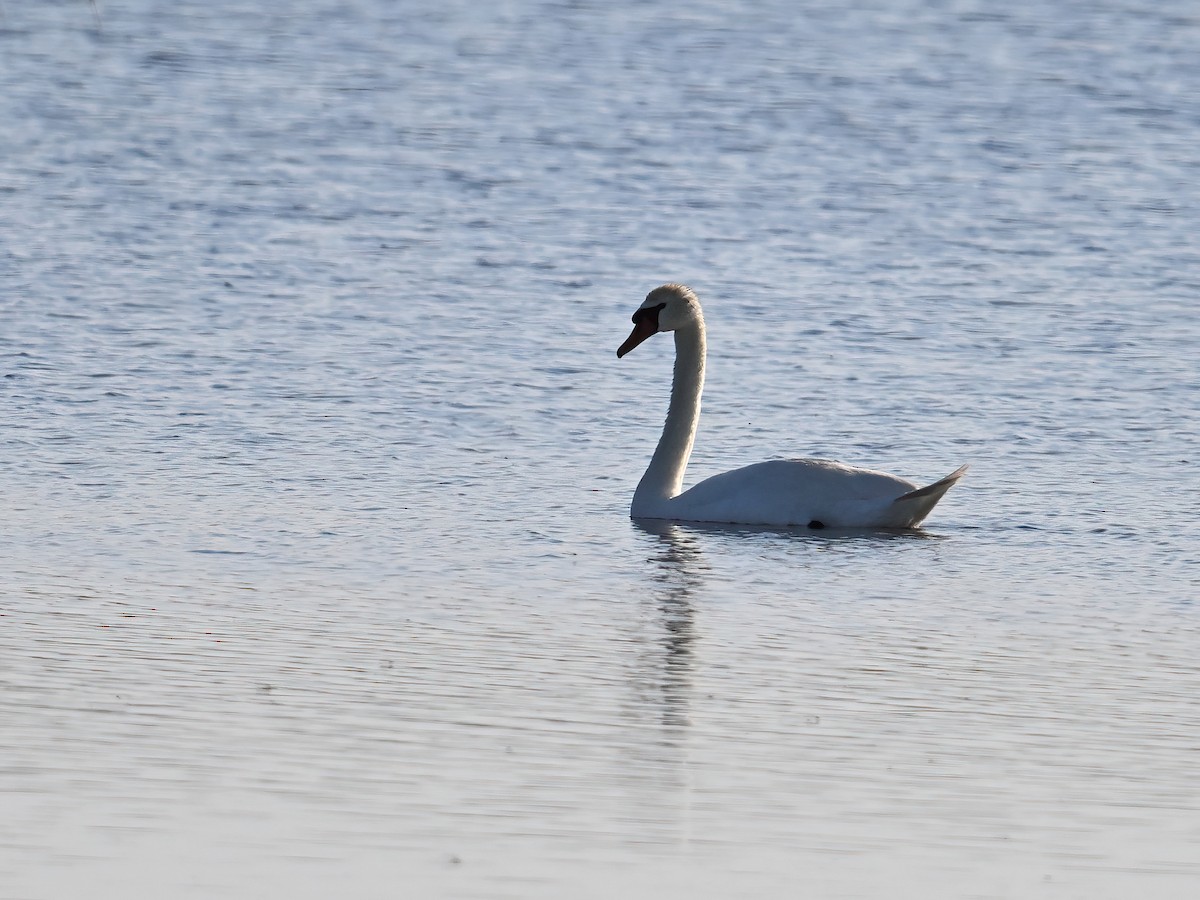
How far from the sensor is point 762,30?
93.8ft

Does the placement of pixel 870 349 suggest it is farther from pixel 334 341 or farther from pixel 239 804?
pixel 239 804

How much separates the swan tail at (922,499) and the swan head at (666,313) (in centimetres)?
181

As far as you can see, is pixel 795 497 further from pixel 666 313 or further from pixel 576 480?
pixel 666 313

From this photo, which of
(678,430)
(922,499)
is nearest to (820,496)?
(922,499)

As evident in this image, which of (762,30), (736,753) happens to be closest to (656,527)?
(736,753)

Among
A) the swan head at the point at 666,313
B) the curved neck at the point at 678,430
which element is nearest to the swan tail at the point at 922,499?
the curved neck at the point at 678,430

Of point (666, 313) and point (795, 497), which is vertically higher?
point (666, 313)

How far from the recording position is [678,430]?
11.0 metres

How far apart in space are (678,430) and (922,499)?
148cm

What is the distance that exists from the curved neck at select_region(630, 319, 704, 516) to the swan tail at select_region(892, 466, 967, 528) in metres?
1.08

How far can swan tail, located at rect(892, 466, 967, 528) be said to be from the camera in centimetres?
983

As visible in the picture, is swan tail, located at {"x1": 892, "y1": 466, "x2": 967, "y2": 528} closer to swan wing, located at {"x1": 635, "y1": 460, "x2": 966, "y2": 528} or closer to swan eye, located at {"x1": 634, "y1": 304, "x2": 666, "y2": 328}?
swan wing, located at {"x1": 635, "y1": 460, "x2": 966, "y2": 528}

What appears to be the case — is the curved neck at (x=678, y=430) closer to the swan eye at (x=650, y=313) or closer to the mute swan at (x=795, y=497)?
the mute swan at (x=795, y=497)

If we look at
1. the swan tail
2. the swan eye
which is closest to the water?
the swan tail
